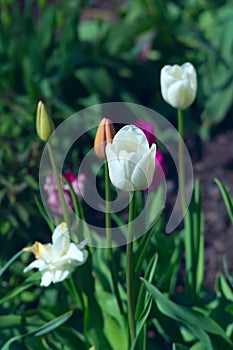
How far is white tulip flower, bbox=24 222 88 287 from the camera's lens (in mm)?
1356

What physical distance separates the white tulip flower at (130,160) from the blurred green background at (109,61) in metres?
1.20

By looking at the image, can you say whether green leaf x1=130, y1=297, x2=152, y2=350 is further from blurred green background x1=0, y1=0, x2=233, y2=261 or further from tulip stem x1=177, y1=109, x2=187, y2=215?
blurred green background x1=0, y1=0, x2=233, y2=261

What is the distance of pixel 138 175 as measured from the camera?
113 centimetres

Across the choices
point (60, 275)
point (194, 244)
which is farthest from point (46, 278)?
point (194, 244)

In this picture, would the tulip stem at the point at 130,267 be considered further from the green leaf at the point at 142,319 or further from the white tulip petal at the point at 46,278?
the white tulip petal at the point at 46,278

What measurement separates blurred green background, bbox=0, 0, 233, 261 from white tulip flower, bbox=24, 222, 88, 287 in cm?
99

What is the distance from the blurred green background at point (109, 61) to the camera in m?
2.55

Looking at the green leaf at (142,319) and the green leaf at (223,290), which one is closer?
the green leaf at (142,319)

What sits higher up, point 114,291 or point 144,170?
point 144,170

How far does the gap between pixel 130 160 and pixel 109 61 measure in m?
1.64

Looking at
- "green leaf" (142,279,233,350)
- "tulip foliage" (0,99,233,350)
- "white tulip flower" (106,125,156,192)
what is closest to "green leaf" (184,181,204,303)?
"tulip foliage" (0,99,233,350)

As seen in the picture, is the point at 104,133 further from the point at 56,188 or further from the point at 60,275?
the point at 56,188

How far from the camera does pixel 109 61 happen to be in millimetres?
2715

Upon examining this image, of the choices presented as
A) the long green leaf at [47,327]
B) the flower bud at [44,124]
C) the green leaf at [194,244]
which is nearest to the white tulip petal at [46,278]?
the long green leaf at [47,327]
